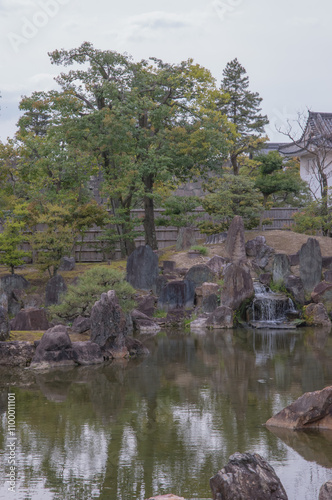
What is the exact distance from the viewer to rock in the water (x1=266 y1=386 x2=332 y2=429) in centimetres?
807

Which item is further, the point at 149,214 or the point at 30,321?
the point at 149,214

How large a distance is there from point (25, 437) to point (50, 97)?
20247 millimetres

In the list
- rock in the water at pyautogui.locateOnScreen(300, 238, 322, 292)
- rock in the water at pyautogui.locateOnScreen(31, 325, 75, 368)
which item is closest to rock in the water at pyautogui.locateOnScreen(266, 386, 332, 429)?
rock in the water at pyautogui.locateOnScreen(31, 325, 75, 368)

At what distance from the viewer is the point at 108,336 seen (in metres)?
14.3

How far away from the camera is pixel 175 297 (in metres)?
22.0

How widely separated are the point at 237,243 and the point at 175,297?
416 centimetres

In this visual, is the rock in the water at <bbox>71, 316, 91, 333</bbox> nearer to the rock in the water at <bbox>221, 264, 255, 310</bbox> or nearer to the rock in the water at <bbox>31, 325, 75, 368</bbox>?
the rock in the water at <bbox>31, 325, 75, 368</bbox>

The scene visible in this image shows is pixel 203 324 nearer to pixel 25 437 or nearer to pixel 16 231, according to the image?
pixel 16 231

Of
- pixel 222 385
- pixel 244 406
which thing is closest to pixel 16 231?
pixel 222 385

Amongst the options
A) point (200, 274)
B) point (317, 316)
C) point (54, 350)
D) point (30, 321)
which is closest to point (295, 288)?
point (317, 316)

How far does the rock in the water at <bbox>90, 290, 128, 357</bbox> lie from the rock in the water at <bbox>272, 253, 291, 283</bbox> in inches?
401

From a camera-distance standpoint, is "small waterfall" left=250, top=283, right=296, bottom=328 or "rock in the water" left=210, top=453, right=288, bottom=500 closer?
"rock in the water" left=210, top=453, right=288, bottom=500

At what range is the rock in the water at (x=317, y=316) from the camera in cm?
2094

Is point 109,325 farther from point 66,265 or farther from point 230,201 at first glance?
point 230,201
